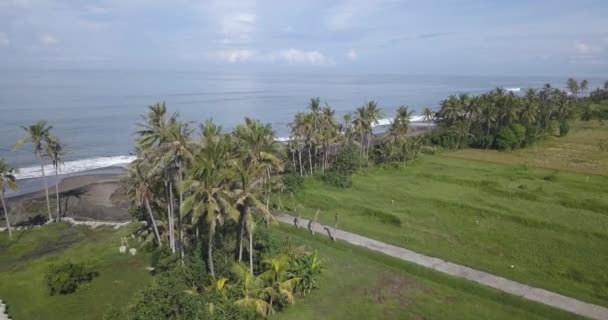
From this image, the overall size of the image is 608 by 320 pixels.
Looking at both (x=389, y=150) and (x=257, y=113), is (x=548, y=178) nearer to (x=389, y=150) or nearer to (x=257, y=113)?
(x=389, y=150)

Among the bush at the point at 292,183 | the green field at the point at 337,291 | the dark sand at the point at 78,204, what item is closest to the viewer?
the green field at the point at 337,291

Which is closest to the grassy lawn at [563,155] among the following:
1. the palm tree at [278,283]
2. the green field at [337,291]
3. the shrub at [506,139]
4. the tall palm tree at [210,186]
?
the shrub at [506,139]

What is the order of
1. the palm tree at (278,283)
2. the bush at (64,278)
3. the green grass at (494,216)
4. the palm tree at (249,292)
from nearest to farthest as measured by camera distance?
the palm tree at (249,292) < the palm tree at (278,283) < the bush at (64,278) < the green grass at (494,216)

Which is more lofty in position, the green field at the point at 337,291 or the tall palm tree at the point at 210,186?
the tall palm tree at the point at 210,186

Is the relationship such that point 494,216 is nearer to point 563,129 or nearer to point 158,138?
point 158,138

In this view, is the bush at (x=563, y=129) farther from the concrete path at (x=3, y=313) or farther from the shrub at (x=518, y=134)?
the concrete path at (x=3, y=313)

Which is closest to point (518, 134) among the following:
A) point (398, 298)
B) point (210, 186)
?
point (398, 298)
